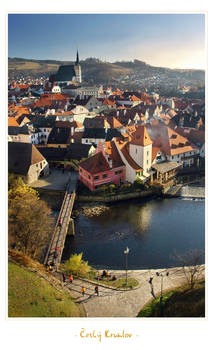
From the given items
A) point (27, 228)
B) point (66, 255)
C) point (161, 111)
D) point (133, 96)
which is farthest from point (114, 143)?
point (133, 96)

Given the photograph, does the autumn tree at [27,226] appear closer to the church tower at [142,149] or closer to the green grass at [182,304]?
the green grass at [182,304]

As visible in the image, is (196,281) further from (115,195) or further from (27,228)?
(115,195)

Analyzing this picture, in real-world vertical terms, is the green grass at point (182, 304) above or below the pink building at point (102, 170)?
below

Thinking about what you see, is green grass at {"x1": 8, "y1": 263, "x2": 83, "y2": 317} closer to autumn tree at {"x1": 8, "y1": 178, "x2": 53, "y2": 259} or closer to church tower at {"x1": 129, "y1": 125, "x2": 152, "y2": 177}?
autumn tree at {"x1": 8, "y1": 178, "x2": 53, "y2": 259}

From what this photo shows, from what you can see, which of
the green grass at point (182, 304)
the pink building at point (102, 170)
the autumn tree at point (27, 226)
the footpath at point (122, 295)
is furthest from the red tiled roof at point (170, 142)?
the green grass at point (182, 304)

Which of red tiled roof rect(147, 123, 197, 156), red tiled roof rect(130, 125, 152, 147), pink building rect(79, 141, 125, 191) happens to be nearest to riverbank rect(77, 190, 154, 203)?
pink building rect(79, 141, 125, 191)

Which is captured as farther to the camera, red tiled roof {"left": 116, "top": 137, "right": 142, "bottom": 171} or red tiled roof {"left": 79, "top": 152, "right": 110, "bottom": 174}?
red tiled roof {"left": 116, "top": 137, "right": 142, "bottom": 171}
